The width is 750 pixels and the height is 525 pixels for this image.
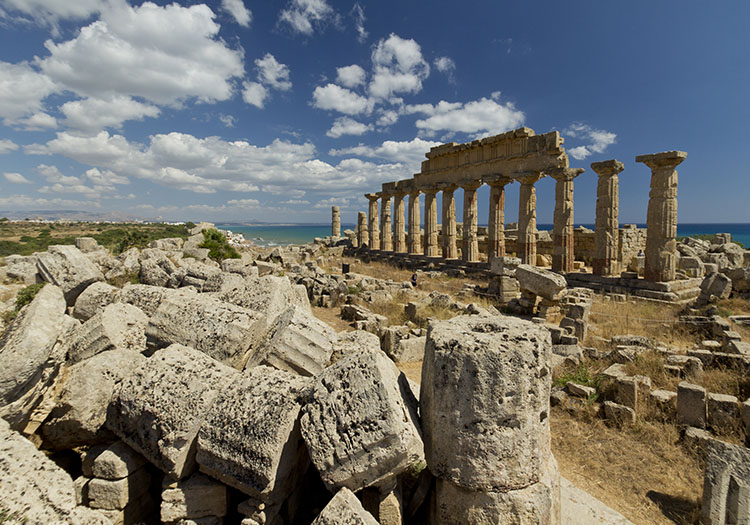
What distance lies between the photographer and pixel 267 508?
124 inches

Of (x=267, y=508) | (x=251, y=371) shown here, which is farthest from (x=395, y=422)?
(x=251, y=371)

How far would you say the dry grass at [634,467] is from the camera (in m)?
4.17

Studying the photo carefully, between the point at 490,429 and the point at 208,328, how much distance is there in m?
3.13

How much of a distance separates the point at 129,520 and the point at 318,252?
89.6 feet

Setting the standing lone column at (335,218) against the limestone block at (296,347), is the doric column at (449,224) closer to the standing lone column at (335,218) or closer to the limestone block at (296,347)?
the standing lone column at (335,218)

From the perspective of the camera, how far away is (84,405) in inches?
145

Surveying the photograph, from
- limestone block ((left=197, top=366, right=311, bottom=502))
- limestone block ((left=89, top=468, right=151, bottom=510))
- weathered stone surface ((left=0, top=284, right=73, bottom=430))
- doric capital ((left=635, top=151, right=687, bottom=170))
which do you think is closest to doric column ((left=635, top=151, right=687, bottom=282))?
doric capital ((left=635, top=151, right=687, bottom=170))

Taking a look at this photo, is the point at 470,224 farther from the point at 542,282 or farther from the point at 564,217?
the point at 542,282

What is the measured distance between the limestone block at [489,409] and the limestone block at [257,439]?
117 centimetres

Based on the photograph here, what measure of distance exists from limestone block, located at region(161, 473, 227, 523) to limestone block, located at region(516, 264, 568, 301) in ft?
33.3

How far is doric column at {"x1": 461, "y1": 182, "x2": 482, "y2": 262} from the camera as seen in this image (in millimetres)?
21922

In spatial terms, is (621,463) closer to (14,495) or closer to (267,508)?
(267,508)

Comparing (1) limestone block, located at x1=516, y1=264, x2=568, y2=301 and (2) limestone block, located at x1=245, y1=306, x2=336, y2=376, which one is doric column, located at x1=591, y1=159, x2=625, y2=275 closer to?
(1) limestone block, located at x1=516, y1=264, x2=568, y2=301

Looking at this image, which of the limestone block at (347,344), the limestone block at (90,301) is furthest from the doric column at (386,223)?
the limestone block at (347,344)
